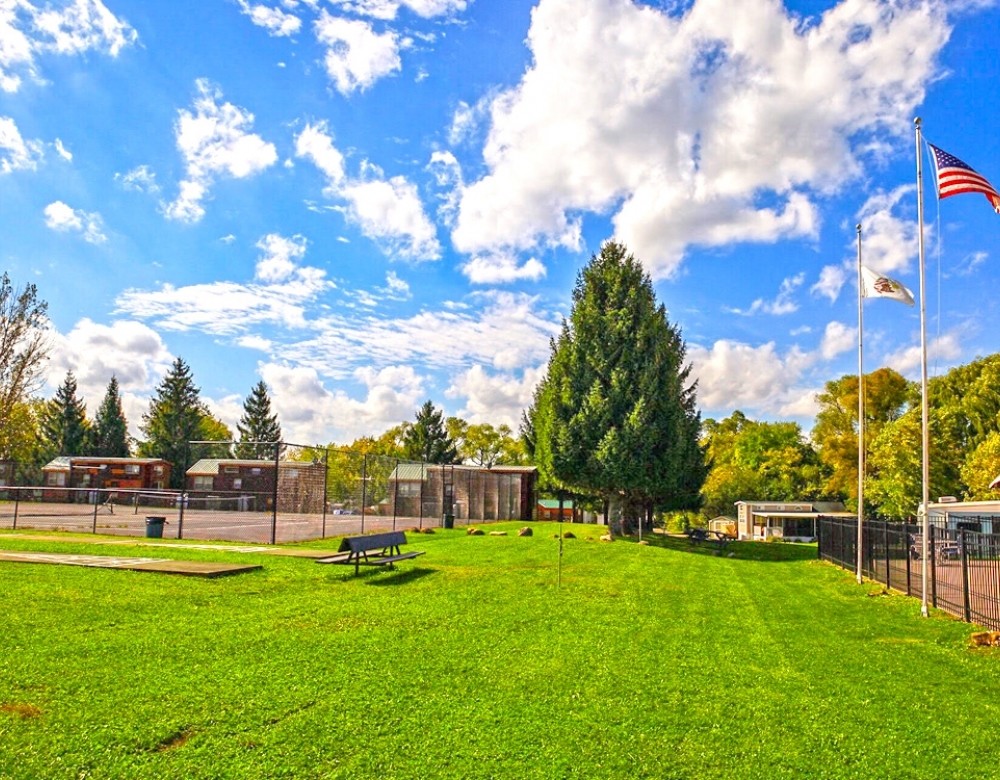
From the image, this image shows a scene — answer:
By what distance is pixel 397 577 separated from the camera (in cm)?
1431

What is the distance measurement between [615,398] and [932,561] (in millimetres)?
17284

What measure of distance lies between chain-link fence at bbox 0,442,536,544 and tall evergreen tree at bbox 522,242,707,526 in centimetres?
691

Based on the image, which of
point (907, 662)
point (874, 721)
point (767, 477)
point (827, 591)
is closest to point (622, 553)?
point (827, 591)

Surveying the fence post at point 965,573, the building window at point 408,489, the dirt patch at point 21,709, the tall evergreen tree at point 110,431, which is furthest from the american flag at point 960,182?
the tall evergreen tree at point 110,431

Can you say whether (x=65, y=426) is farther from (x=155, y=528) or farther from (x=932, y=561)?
(x=932, y=561)

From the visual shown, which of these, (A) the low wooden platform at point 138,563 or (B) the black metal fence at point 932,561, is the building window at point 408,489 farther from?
(A) the low wooden platform at point 138,563

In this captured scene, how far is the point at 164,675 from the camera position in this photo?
21.6 feet

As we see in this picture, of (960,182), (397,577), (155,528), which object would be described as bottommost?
(397,577)

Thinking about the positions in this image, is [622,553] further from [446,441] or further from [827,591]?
[446,441]

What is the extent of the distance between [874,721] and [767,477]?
8236cm

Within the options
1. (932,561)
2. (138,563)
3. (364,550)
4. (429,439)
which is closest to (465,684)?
(364,550)

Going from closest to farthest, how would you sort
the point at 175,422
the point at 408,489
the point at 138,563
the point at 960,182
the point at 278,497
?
the point at 960,182
the point at 138,563
the point at 278,497
the point at 408,489
the point at 175,422

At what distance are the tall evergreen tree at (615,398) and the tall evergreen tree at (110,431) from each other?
63.6 metres

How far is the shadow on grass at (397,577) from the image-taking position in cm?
1348
